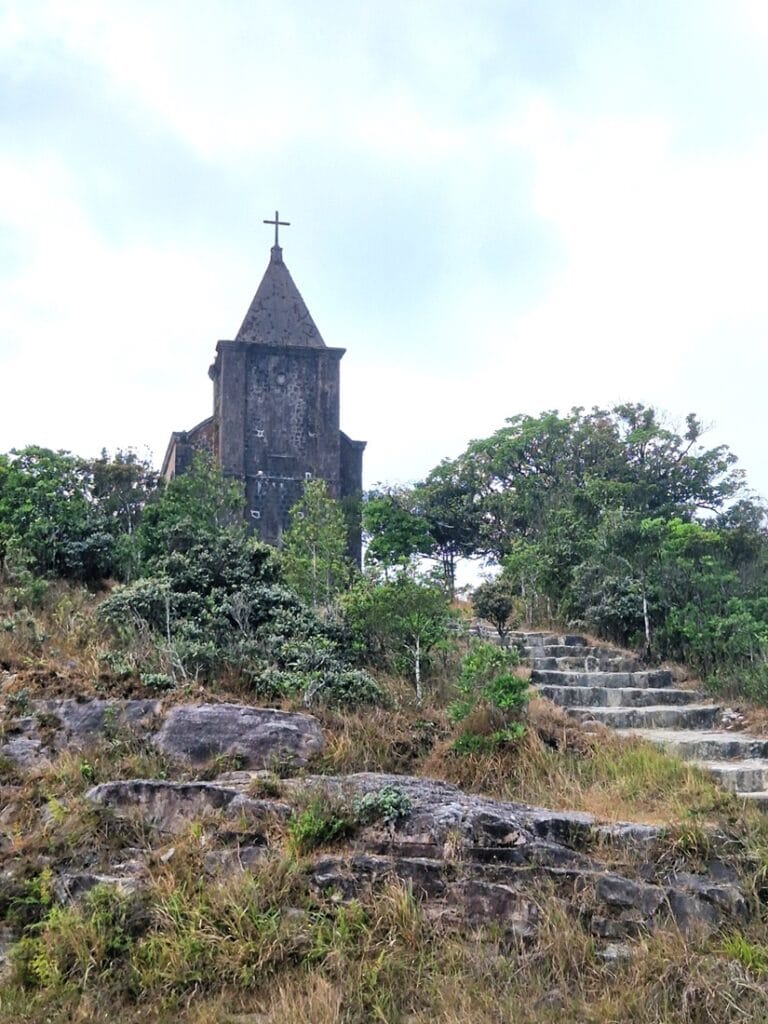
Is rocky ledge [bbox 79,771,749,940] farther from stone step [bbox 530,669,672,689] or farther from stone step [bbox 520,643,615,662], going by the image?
stone step [bbox 520,643,615,662]

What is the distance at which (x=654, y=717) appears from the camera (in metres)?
9.50

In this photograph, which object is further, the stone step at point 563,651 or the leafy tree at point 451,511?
the leafy tree at point 451,511

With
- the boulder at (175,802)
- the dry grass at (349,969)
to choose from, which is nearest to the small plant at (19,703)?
the boulder at (175,802)

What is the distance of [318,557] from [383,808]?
589 cm

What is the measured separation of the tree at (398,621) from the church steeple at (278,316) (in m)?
18.0

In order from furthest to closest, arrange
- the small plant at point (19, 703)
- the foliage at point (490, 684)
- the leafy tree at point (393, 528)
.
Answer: the leafy tree at point (393, 528) → the small plant at point (19, 703) → the foliage at point (490, 684)

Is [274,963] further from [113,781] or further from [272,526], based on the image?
[272,526]

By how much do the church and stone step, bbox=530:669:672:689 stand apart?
1440 cm

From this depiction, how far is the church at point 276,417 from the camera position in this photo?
83.3 ft

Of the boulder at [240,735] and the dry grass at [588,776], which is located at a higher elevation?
the boulder at [240,735]

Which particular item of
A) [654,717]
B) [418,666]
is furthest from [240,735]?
[654,717]

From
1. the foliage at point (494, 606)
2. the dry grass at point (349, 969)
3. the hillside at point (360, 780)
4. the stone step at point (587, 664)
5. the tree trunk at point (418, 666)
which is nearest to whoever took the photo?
the dry grass at point (349, 969)

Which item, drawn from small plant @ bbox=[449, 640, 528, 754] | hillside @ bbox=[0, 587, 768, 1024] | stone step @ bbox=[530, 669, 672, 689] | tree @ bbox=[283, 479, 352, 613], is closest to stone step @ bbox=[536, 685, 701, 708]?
stone step @ bbox=[530, 669, 672, 689]

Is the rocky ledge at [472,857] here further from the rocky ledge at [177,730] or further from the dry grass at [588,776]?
the rocky ledge at [177,730]
